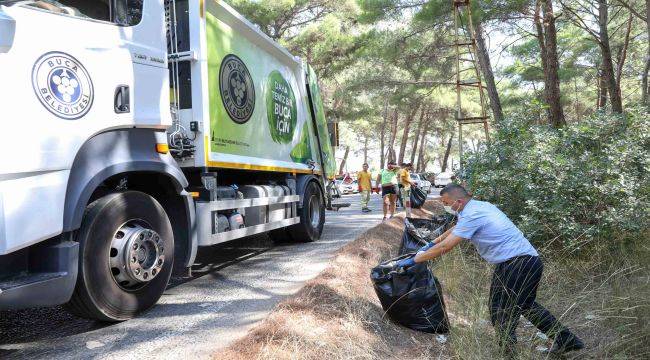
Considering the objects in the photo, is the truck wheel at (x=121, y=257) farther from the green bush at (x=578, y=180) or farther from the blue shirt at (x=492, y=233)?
the green bush at (x=578, y=180)

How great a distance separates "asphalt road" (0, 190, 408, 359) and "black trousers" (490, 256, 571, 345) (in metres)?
1.82

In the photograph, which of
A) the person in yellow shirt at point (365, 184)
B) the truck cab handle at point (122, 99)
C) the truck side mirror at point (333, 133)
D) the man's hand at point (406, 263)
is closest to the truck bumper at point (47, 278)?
the truck cab handle at point (122, 99)

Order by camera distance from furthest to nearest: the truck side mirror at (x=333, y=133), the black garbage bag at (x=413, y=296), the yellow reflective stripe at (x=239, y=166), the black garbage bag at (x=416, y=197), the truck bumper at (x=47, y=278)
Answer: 1. the black garbage bag at (x=416, y=197)
2. the truck side mirror at (x=333, y=133)
3. the yellow reflective stripe at (x=239, y=166)
4. the black garbage bag at (x=413, y=296)
5. the truck bumper at (x=47, y=278)

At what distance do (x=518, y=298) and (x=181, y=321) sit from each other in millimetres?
2500

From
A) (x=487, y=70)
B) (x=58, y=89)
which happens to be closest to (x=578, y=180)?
(x=58, y=89)

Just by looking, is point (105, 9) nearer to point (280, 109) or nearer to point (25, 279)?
point (25, 279)

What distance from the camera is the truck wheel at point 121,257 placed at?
3.34 metres

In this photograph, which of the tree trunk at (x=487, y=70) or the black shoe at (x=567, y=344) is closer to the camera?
the black shoe at (x=567, y=344)

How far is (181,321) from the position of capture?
3.82 metres

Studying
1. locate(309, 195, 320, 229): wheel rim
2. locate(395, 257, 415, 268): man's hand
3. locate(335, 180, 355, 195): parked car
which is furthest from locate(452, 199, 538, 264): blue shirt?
locate(335, 180, 355, 195): parked car

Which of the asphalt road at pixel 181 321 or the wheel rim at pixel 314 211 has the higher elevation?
the wheel rim at pixel 314 211

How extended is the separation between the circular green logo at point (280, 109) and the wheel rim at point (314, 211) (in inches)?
48.7

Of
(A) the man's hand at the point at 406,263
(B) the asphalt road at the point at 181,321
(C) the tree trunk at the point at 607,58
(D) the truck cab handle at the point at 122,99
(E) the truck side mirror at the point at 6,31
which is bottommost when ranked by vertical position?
(B) the asphalt road at the point at 181,321

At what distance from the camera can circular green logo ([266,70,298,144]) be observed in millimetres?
6594
